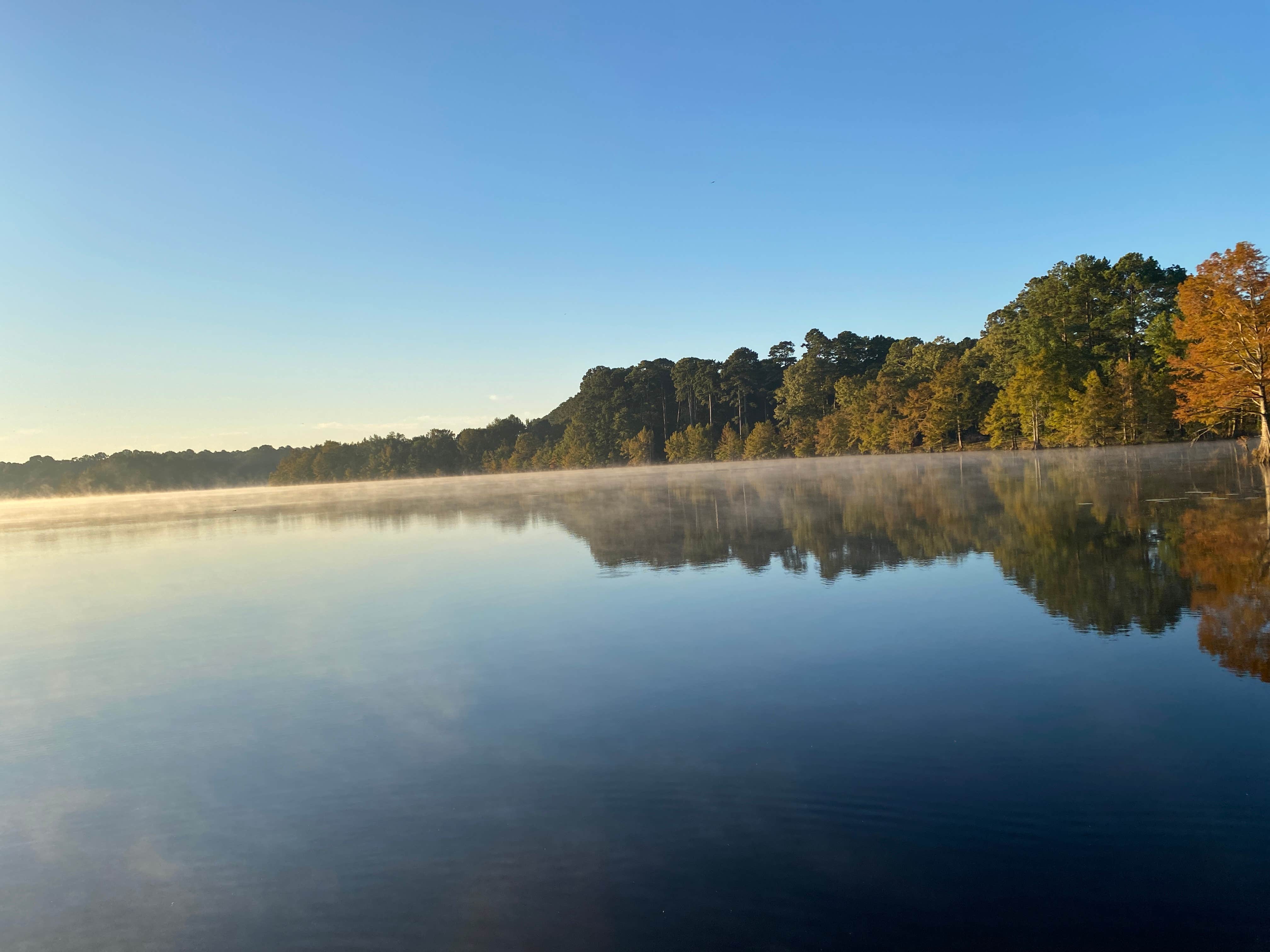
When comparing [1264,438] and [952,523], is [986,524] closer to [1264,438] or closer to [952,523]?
[952,523]

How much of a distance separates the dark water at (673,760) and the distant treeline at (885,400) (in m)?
38.0

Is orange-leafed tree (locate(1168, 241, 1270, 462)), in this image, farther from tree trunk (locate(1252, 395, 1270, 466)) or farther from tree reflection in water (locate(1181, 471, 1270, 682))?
tree reflection in water (locate(1181, 471, 1270, 682))

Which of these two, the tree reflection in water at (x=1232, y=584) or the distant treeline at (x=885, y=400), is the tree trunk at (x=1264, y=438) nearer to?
the distant treeline at (x=885, y=400)

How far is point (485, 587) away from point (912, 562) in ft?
22.1

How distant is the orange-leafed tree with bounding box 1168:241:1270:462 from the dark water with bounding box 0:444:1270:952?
90.6 ft

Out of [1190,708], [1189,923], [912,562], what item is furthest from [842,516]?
[1189,923]

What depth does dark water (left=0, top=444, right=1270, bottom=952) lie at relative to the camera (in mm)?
3430

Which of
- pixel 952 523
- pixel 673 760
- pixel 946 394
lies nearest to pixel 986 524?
pixel 952 523

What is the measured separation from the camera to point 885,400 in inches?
3693

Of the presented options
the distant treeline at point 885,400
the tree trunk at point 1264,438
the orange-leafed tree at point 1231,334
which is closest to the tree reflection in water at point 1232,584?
the tree trunk at point 1264,438

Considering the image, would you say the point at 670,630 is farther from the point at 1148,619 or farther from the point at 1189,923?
the point at 1189,923

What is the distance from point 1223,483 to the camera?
2186 centimetres

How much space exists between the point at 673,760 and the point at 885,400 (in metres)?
94.4

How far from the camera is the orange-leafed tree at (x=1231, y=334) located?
110 feet
